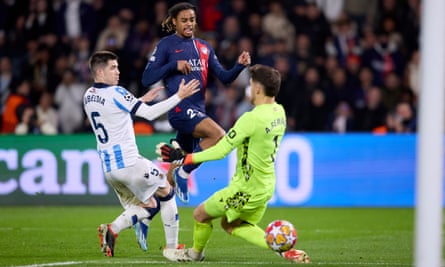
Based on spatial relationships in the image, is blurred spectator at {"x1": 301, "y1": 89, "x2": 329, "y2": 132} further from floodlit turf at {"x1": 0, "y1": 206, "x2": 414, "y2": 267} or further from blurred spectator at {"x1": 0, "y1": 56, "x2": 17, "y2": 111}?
blurred spectator at {"x1": 0, "y1": 56, "x2": 17, "y2": 111}

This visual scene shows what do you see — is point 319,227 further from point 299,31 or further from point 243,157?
point 299,31

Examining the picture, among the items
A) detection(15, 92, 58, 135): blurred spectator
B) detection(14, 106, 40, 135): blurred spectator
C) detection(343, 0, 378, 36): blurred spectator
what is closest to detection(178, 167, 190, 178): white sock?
detection(15, 92, 58, 135): blurred spectator

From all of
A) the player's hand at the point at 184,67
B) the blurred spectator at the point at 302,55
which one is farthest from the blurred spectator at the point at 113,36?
the player's hand at the point at 184,67

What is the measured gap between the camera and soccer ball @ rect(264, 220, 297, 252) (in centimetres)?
906

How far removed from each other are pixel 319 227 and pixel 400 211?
→ 338 centimetres

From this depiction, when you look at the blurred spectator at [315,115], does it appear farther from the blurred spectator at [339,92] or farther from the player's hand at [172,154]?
the player's hand at [172,154]

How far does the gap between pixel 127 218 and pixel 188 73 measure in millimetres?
2036

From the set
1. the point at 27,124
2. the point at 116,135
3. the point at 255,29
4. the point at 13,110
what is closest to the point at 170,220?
the point at 116,135

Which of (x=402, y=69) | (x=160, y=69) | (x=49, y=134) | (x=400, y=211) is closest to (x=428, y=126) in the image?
(x=160, y=69)

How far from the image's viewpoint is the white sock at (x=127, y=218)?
33.4 feet

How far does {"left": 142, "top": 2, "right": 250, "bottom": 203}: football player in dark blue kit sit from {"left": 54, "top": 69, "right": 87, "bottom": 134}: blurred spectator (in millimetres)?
8322

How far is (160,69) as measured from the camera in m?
11.4

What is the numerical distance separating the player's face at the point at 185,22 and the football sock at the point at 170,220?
2.14 meters

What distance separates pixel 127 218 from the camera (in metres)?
10.2
